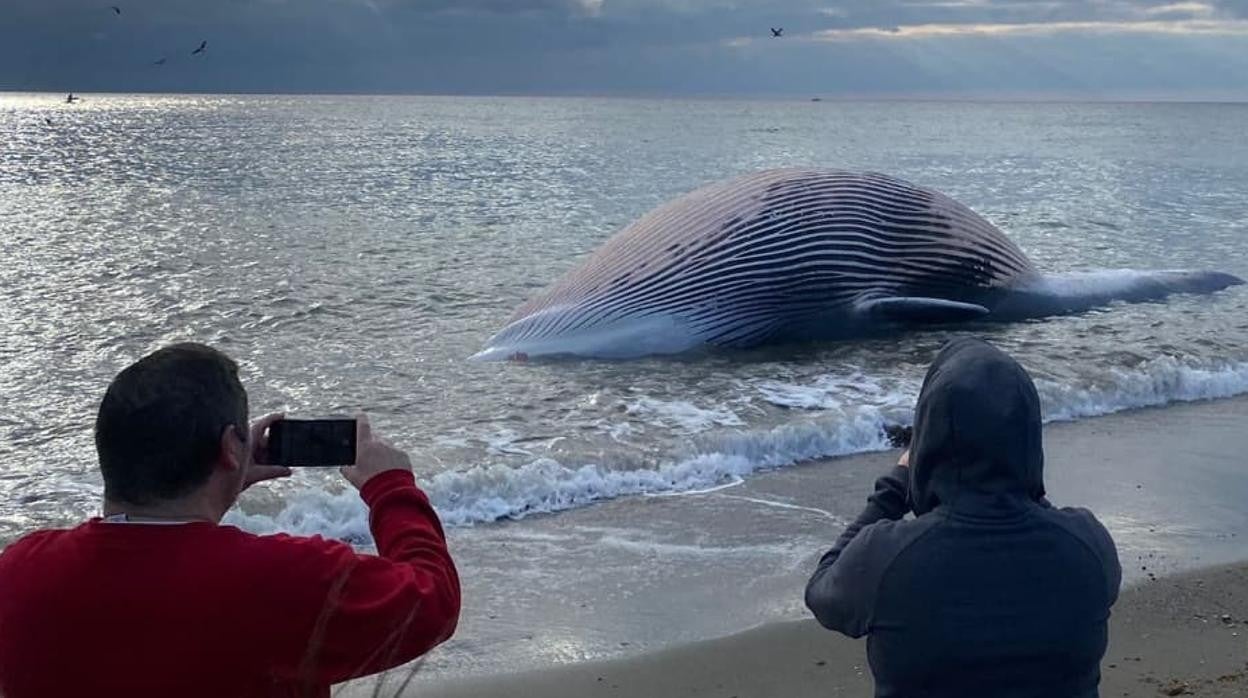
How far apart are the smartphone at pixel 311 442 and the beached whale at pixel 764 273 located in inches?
360

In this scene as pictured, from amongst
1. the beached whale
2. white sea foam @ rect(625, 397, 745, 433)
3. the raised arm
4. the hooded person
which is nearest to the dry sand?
the raised arm

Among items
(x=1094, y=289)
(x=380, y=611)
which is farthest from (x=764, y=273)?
(x=380, y=611)

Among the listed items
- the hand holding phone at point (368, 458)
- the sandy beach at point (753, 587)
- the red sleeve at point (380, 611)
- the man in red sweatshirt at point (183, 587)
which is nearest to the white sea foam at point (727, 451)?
the sandy beach at point (753, 587)

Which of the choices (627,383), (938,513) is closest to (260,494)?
(627,383)

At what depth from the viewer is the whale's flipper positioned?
41.1ft

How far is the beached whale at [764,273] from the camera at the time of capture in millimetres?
12445

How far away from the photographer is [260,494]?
9188mm

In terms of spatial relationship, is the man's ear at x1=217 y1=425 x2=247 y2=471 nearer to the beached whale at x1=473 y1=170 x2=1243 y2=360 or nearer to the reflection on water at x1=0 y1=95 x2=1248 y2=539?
the reflection on water at x1=0 y1=95 x2=1248 y2=539

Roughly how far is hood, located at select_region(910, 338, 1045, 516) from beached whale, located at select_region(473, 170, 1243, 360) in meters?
9.09

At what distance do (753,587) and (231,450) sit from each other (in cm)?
491

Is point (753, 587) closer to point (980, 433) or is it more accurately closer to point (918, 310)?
point (980, 433)

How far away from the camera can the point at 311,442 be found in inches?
124

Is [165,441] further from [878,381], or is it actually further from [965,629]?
[878,381]

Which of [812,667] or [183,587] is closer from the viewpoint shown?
[183,587]
